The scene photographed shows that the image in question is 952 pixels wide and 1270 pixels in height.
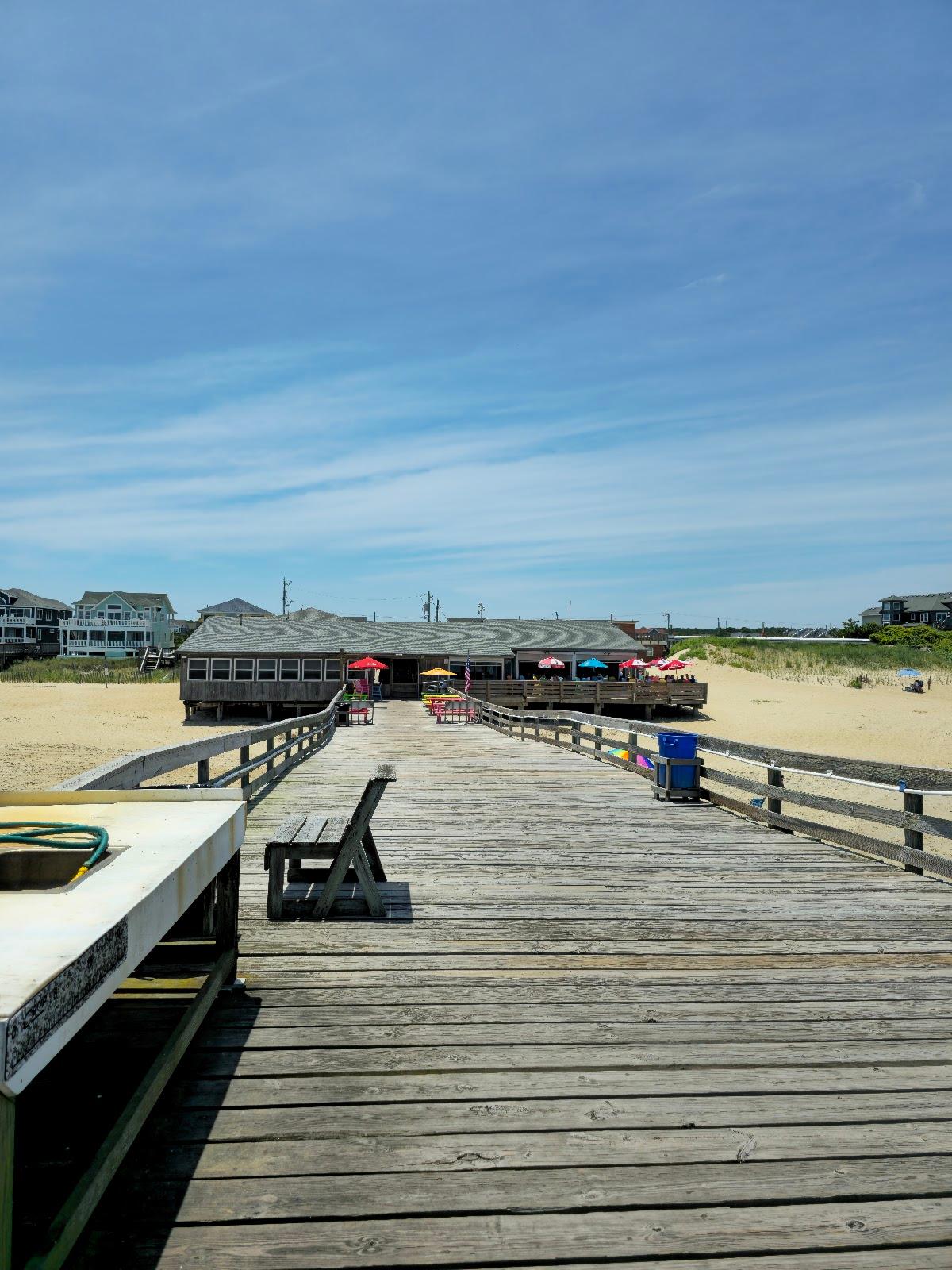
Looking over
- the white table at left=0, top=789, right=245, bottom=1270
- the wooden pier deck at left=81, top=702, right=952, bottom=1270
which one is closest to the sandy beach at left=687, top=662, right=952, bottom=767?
the wooden pier deck at left=81, top=702, right=952, bottom=1270

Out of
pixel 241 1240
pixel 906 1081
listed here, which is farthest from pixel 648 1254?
pixel 906 1081

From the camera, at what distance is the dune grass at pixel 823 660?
62.1m

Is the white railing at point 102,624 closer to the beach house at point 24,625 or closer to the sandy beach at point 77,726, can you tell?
the beach house at point 24,625

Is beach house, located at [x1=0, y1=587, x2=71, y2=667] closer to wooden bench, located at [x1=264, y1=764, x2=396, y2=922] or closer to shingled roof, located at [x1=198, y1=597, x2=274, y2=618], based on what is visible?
shingled roof, located at [x1=198, y1=597, x2=274, y2=618]

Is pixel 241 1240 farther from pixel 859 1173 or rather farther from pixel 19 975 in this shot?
pixel 859 1173

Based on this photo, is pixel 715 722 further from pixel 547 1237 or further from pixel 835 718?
pixel 547 1237

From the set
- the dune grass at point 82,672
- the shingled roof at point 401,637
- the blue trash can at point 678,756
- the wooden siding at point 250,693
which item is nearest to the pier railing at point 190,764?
the blue trash can at point 678,756

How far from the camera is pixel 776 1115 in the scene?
296 cm

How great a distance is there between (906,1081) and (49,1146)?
9.68 ft

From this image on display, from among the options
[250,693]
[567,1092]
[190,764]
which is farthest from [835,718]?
[567,1092]

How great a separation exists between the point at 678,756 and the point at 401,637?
40.5m

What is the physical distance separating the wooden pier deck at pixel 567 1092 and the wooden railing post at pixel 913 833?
71 centimetres

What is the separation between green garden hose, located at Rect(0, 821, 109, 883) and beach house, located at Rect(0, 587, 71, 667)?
87057 mm

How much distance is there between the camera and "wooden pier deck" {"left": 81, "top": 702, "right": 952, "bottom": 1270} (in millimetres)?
2328
